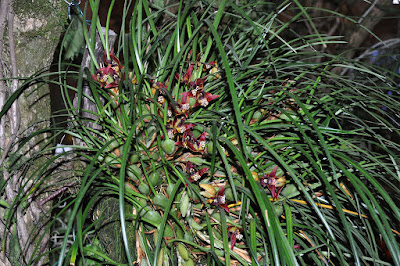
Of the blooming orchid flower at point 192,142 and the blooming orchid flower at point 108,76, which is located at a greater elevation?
the blooming orchid flower at point 108,76

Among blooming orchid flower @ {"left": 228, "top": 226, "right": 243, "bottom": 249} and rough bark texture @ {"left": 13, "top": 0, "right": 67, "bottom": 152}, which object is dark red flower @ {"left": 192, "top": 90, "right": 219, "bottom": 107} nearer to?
blooming orchid flower @ {"left": 228, "top": 226, "right": 243, "bottom": 249}

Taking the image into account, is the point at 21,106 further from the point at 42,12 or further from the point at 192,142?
the point at 192,142

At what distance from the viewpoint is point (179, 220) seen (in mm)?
721

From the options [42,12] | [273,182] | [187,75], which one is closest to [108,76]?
[187,75]

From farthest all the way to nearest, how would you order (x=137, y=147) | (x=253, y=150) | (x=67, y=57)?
(x=67, y=57) < (x=253, y=150) < (x=137, y=147)

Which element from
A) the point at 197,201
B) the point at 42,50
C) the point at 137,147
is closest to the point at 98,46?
the point at 42,50

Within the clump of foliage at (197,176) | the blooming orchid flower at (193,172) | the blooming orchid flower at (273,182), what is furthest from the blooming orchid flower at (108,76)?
the blooming orchid flower at (273,182)

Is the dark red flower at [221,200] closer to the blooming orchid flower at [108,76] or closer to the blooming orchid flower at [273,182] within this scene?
the blooming orchid flower at [273,182]

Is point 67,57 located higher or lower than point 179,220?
higher

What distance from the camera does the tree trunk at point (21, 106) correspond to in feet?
2.68

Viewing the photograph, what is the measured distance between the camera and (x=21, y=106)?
87 cm

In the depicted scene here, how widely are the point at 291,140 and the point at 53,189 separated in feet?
2.14

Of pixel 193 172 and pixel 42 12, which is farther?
pixel 42 12

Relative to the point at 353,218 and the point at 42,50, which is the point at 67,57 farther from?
the point at 353,218
